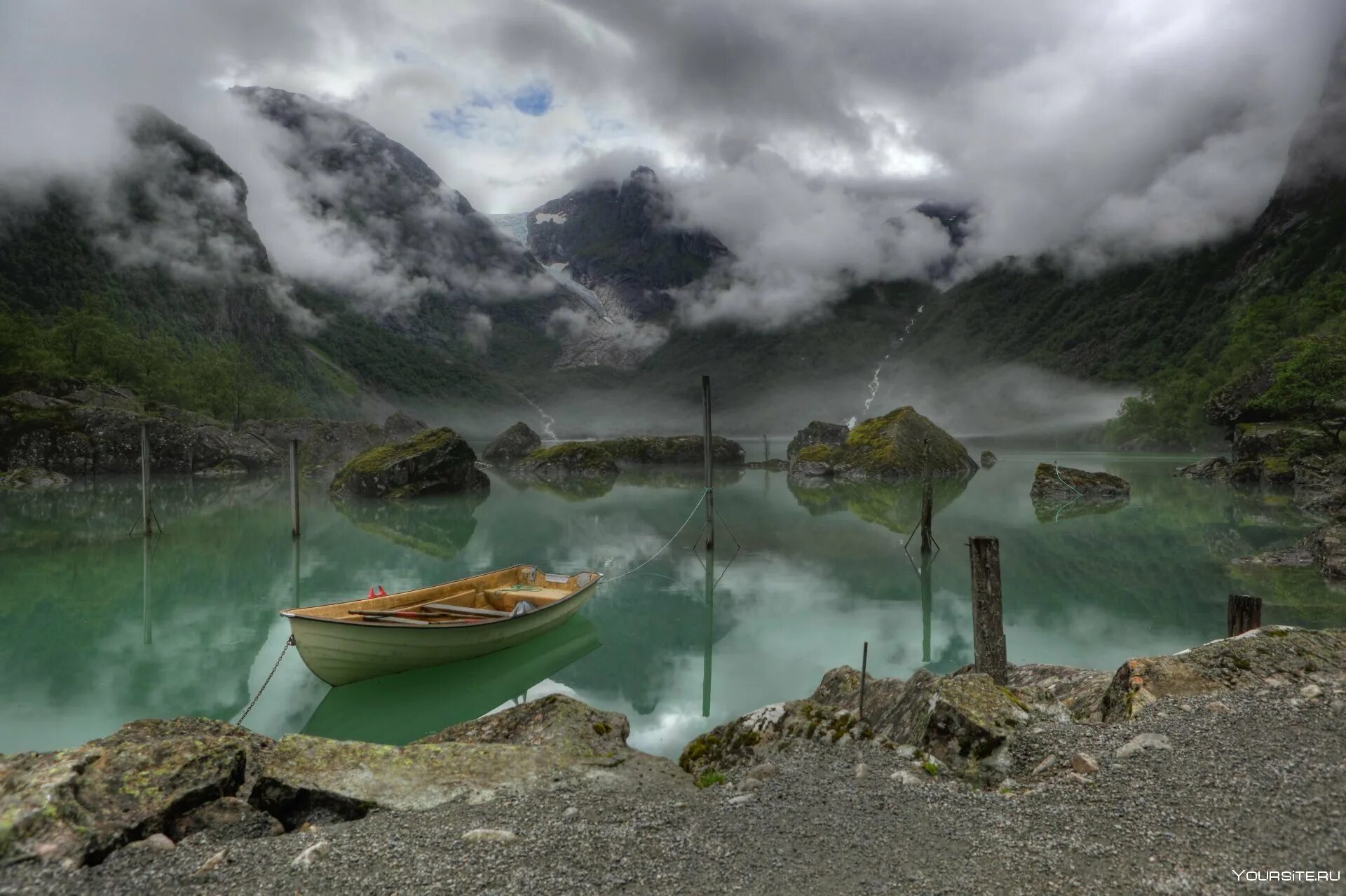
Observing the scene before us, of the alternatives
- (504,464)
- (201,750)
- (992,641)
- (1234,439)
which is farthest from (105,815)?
(504,464)

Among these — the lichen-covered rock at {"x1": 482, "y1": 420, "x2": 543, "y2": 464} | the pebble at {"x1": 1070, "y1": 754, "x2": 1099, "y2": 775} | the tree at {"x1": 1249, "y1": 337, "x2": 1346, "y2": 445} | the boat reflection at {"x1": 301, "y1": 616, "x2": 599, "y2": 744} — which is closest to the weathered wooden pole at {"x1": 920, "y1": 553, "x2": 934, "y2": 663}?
the boat reflection at {"x1": 301, "y1": 616, "x2": 599, "y2": 744}

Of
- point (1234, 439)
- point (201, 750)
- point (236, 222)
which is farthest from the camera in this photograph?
point (236, 222)

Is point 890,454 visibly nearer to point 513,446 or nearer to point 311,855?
point 513,446

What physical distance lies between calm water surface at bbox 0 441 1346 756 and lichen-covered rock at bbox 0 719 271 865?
4.48m

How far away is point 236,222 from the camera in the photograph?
158 metres

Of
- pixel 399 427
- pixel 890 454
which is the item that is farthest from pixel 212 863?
pixel 399 427

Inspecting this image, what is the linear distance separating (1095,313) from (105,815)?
756 feet

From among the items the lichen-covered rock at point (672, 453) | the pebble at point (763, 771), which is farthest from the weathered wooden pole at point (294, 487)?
the lichen-covered rock at point (672, 453)

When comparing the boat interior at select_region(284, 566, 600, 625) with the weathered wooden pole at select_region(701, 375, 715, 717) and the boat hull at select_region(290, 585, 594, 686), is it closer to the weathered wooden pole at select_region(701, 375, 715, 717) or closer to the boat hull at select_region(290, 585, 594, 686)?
the boat hull at select_region(290, 585, 594, 686)

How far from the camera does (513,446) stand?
239 ft

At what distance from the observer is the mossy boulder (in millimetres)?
50991

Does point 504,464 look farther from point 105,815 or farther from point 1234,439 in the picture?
point 105,815

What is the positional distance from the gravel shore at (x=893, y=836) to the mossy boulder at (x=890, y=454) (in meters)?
44.7

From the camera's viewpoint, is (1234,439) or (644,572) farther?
(1234,439)
